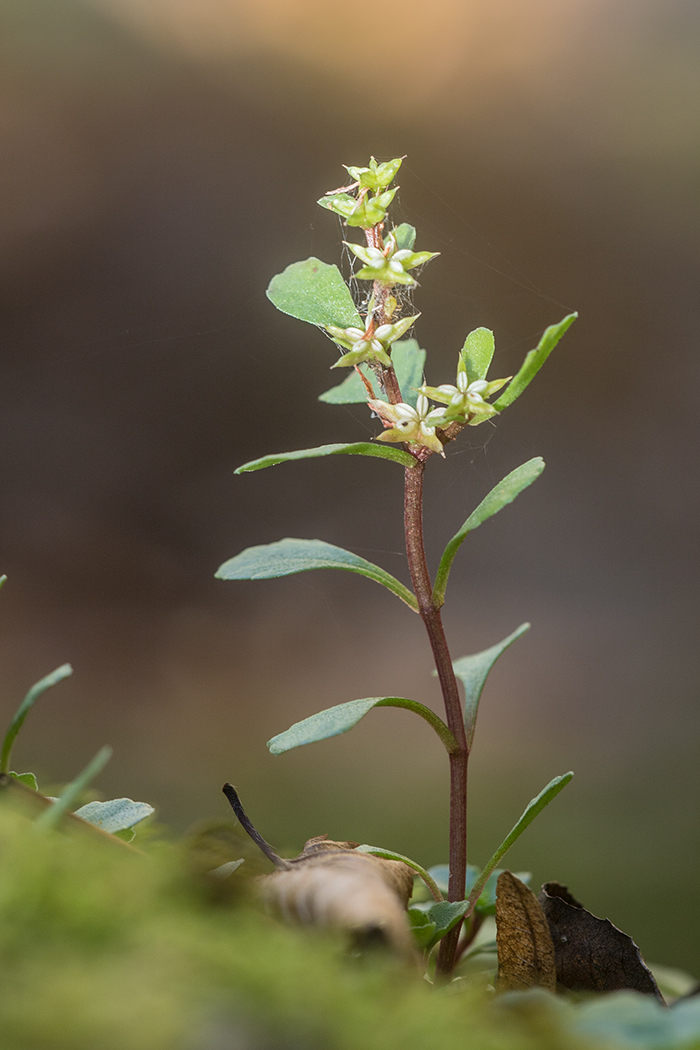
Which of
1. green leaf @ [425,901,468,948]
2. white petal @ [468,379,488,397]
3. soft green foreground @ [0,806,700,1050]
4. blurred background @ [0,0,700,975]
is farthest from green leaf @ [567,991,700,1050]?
blurred background @ [0,0,700,975]

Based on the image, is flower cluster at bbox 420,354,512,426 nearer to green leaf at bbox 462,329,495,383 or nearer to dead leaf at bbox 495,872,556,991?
green leaf at bbox 462,329,495,383

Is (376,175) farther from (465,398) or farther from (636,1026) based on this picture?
(636,1026)

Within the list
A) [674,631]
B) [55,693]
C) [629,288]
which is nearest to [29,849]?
[55,693]

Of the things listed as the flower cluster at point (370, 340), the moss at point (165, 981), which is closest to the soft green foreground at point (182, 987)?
the moss at point (165, 981)

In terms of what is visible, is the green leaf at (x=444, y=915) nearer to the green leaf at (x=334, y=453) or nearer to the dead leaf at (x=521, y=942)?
the dead leaf at (x=521, y=942)

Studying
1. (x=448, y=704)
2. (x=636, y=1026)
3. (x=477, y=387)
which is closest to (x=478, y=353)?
(x=477, y=387)

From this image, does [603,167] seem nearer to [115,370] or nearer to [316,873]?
[115,370]
